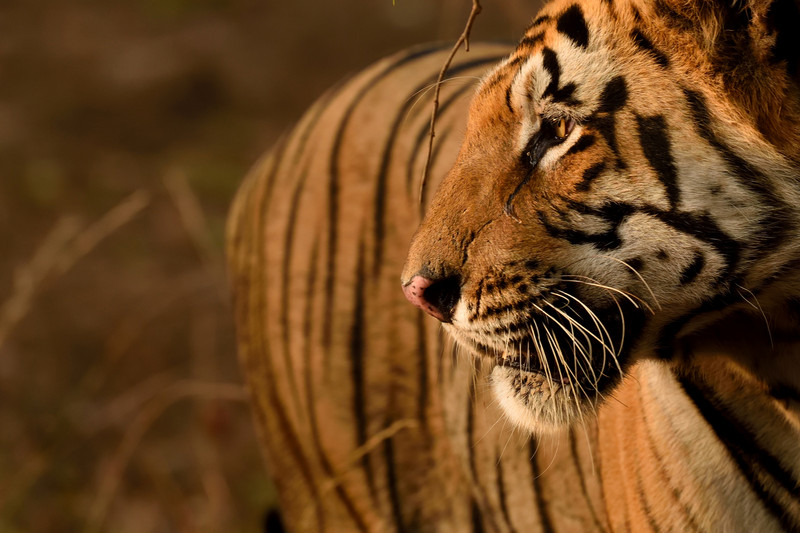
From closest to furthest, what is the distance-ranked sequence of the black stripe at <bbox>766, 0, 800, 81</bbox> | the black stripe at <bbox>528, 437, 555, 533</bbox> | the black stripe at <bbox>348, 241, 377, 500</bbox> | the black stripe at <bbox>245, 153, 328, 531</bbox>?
the black stripe at <bbox>766, 0, 800, 81</bbox> → the black stripe at <bbox>528, 437, 555, 533</bbox> → the black stripe at <bbox>348, 241, 377, 500</bbox> → the black stripe at <bbox>245, 153, 328, 531</bbox>

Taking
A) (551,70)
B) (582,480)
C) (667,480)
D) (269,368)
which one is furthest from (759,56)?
(269,368)

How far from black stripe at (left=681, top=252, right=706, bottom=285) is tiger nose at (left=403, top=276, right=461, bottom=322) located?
0.28m

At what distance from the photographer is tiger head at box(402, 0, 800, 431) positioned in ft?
3.88

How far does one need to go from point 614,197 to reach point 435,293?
258mm

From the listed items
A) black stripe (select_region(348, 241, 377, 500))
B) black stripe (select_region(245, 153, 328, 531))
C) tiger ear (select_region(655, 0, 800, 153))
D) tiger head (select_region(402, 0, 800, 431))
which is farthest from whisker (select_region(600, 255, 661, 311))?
black stripe (select_region(245, 153, 328, 531))

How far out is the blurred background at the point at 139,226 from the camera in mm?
3068

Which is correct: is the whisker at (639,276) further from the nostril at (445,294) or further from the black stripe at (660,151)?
the nostril at (445,294)

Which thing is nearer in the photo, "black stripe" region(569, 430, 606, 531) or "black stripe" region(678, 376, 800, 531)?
"black stripe" region(678, 376, 800, 531)

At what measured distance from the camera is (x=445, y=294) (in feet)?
4.35

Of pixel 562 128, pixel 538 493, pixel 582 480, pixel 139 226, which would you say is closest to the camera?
pixel 562 128

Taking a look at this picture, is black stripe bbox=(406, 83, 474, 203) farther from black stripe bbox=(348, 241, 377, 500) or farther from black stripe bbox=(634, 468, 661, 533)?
black stripe bbox=(634, 468, 661, 533)

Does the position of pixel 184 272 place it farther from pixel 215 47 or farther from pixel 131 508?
pixel 215 47

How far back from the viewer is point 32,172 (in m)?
5.11

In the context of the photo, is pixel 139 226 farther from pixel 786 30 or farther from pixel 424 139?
pixel 786 30
